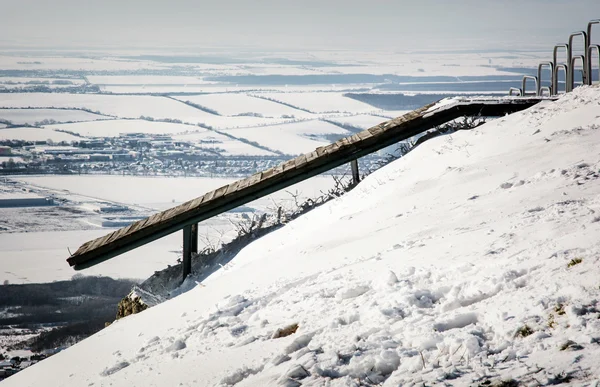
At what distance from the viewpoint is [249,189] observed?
26.0ft

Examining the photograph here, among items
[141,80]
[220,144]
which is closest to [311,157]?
[220,144]

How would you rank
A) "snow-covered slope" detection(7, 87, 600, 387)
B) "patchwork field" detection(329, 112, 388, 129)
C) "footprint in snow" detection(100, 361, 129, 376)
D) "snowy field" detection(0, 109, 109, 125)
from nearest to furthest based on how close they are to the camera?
"snow-covered slope" detection(7, 87, 600, 387) → "footprint in snow" detection(100, 361, 129, 376) → "patchwork field" detection(329, 112, 388, 129) → "snowy field" detection(0, 109, 109, 125)

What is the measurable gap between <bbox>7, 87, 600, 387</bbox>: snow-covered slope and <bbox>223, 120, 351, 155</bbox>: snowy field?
4556cm

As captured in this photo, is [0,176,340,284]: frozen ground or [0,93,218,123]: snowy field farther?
[0,93,218,123]: snowy field

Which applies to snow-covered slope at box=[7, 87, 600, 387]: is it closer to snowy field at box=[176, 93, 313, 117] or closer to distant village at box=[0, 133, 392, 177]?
distant village at box=[0, 133, 392, 177]

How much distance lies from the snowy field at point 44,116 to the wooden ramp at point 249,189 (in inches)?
2892

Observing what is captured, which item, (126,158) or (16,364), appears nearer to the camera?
(16,364)

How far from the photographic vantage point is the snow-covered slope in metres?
3.51

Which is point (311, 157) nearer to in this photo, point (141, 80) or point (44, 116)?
point (44, 116)

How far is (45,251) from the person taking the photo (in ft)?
117

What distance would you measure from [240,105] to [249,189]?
3280 inches

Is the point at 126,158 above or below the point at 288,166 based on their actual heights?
below

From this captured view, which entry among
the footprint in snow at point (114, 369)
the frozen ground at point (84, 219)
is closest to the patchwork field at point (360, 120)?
the frozen ground at point (84, 219)

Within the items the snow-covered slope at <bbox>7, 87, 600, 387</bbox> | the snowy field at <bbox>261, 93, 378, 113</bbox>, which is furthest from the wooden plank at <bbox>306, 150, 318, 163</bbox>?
the snowy field at <bbox>261, 93, 378, 113</bbox>
